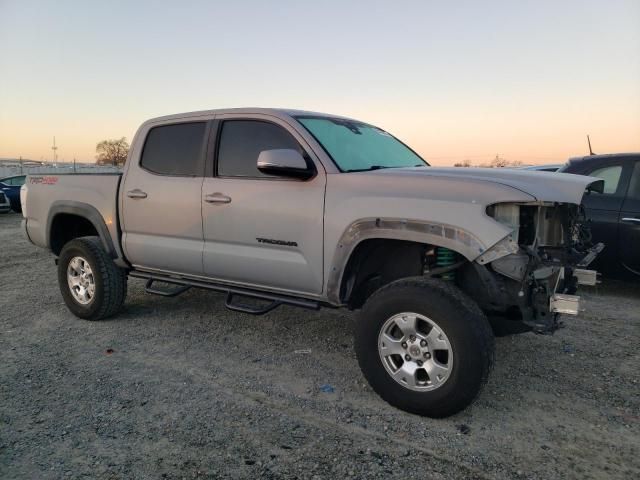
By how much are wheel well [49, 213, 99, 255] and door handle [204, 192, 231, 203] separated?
1.87 m

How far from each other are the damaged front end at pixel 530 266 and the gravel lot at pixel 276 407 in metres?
0.69

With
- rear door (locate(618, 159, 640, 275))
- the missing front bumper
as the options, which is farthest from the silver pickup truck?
rear door (locate(618, 159, 640, 275))

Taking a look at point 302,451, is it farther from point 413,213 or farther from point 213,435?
point 413,213

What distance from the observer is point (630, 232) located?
18.4 feet

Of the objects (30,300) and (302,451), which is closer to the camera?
(302,451)

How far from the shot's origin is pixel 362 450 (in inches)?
106

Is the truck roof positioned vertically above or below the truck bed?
above

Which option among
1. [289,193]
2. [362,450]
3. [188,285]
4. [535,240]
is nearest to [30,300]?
[188,285]

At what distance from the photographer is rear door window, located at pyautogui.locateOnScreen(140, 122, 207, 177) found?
4277 mm

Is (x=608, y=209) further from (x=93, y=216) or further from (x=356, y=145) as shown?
(x=93, y=216)

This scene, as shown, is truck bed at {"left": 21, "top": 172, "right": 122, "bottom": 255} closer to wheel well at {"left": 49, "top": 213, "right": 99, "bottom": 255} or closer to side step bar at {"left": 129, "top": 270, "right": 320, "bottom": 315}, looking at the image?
wheel well at {"left": 49, "top": 213, "right": 99, "bottom": 255}

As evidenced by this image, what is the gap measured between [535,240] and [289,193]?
170 cm

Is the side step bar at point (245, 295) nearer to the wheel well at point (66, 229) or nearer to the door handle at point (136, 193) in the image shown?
the door handle at point (136, 193)

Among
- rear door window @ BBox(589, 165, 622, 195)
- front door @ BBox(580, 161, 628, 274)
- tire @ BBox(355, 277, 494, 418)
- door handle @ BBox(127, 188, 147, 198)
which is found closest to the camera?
tire @ BBox(355, 277, 494, 418)
